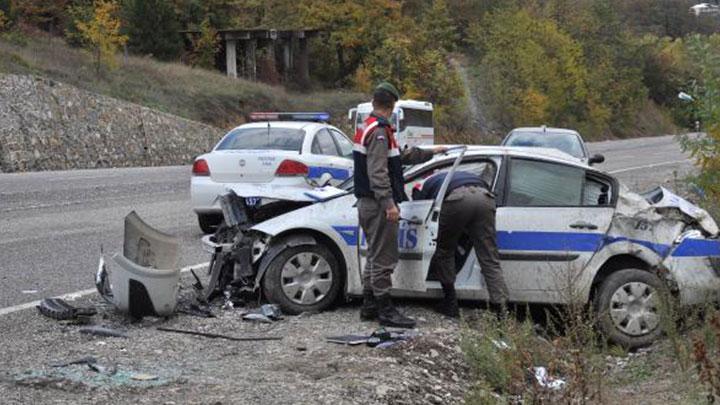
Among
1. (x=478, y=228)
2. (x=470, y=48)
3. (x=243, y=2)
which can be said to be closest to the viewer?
(x=478, y=228)

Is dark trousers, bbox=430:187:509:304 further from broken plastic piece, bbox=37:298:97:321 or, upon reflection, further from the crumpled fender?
broken plastic piece, bbox=37:298:97:321

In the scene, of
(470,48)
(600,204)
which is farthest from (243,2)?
(600,204)

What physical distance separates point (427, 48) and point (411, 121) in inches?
1119

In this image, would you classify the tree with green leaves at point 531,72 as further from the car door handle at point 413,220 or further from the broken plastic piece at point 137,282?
the broken plastic piece at point 137,282

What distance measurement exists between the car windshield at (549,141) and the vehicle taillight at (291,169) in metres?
7.80

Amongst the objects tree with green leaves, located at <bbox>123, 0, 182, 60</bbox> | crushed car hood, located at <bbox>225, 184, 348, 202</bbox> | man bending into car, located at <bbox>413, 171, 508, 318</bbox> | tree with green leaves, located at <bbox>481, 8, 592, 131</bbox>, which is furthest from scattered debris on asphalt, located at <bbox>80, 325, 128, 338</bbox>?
tree with green leaves, located at <bbox>481, 8, 592, 131</bbox>

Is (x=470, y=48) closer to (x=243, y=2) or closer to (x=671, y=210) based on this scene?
(x=243, y=2)

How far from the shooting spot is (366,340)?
719 centimetres

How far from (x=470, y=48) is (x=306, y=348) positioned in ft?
237

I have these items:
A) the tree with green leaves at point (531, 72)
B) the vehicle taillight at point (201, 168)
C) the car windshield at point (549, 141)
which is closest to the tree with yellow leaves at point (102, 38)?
the car windshield at point (549, 141)

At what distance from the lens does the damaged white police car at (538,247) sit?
8.02m

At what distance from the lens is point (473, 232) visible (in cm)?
793

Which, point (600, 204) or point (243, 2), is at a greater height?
point (243, 2)

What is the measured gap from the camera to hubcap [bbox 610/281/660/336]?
797 centimetres
